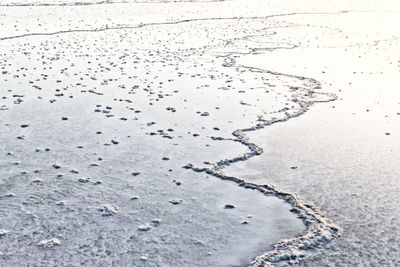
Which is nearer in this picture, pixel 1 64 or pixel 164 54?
pixel 1 64

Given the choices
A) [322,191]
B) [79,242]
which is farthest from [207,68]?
[79,242]

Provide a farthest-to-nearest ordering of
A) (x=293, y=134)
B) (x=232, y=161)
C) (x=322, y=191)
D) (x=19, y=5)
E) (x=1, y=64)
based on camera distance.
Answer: (x=19, y=5)
(x=1, y=64)
(x=293, y=134)
(x=232, y=161)
(x=322, y=191)

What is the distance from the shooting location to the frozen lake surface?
19.6 ft

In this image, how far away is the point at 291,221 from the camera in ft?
21.6

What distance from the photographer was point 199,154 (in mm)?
8828

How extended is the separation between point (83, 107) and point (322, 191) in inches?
264

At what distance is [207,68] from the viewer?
51.4ft

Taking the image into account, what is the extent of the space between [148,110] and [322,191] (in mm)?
5390

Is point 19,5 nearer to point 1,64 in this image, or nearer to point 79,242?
point 1,64

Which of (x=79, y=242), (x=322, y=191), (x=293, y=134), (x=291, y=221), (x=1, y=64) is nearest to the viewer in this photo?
(x=79, y=242)

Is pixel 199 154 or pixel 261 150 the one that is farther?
pixel 261 150

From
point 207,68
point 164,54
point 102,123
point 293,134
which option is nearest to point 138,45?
point 164,54

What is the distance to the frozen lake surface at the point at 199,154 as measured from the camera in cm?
597

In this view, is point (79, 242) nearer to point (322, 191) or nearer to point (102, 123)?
point (322, 191)
